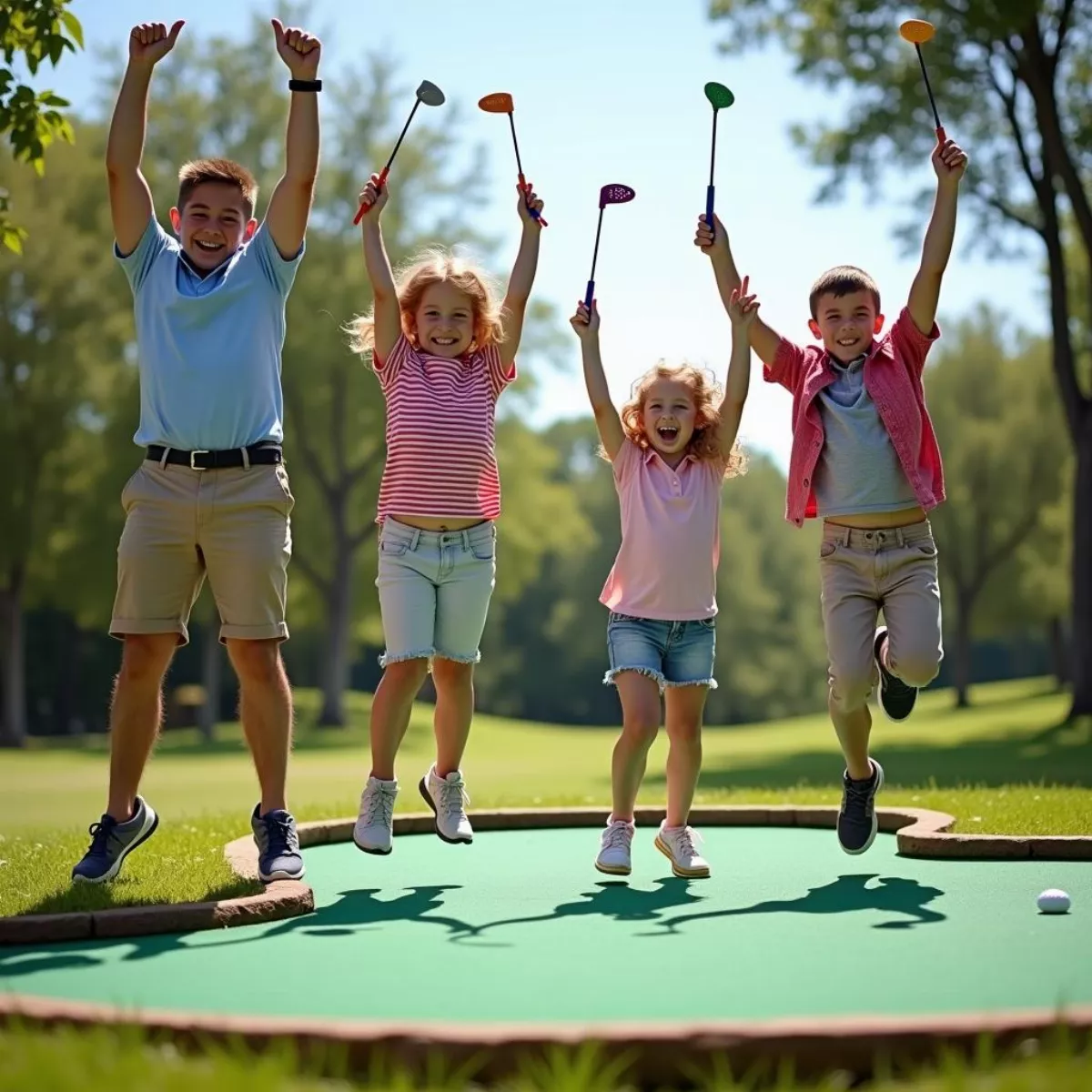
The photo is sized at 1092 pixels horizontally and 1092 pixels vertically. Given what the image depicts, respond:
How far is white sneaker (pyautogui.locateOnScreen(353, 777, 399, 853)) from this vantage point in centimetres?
553

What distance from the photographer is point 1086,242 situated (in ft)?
63.7

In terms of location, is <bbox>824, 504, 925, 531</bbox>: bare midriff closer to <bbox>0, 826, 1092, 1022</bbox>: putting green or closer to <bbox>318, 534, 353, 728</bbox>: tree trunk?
<bbox>0, 826, 1092, 1022</bbox>: putting green

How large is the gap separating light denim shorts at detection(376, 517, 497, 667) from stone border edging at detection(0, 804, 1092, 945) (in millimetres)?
984

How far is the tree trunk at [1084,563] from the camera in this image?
62.6ft

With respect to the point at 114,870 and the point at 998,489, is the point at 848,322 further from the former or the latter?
the point at 998,489

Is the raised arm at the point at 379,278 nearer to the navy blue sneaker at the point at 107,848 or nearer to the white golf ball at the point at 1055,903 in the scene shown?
the navy blue sneaker at the point at 107,848

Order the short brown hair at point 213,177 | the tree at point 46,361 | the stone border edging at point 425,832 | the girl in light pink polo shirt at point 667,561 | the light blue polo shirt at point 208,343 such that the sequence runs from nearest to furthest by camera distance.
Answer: the stone border edging at point 425,832
the light blue polo shirt at point 208,343
the short brown hair at point 213,177
the girl in light pink polo shirt at point 667,561
the tree at point 46,361

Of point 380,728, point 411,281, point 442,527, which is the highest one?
point 411,281

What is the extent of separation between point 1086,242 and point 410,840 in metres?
15.5

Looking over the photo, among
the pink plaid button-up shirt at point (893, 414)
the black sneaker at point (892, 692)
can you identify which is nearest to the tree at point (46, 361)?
the pink plaid button-up shirt at point (893, 414)

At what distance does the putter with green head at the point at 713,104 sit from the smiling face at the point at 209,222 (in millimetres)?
1776

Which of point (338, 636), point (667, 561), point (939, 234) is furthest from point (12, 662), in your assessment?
point (939, 234)

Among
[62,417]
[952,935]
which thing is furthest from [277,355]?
[62,417]

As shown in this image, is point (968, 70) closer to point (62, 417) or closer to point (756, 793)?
point (756, 793)
